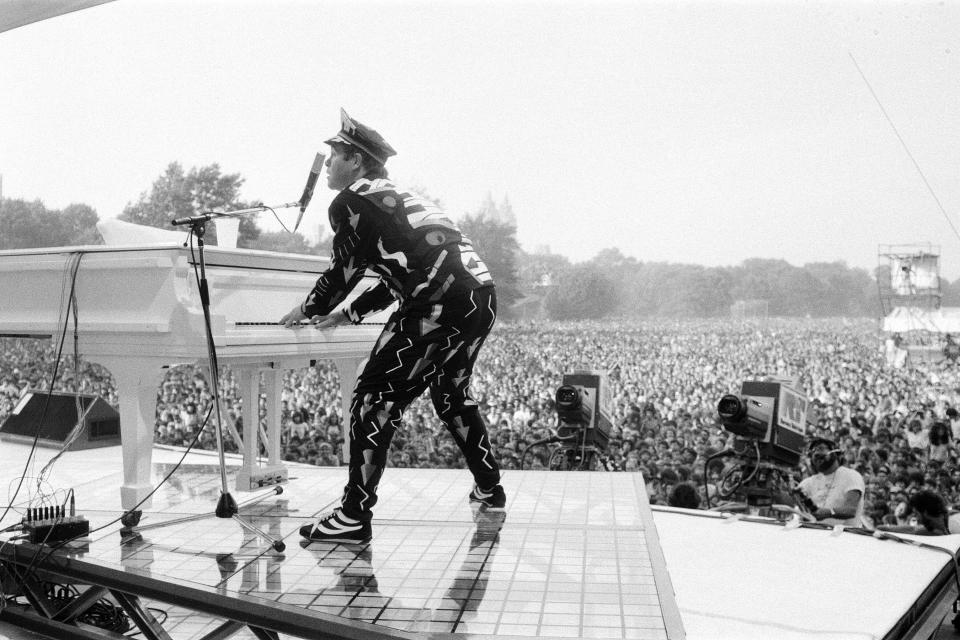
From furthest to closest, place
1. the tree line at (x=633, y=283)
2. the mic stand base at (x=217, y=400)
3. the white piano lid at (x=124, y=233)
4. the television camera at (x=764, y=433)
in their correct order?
1. the tree line at (x=633, y=283)
2. the television camera at (x=764, y=433)
3. the white piano lid at (x=124, y=233)
4. the mic stand base at (x=217, y=400)

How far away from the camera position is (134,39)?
17344 mm

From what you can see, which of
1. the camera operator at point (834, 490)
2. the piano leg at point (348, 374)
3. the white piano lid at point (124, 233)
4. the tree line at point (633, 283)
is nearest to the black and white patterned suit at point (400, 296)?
the white piano lid at point (124, 233)

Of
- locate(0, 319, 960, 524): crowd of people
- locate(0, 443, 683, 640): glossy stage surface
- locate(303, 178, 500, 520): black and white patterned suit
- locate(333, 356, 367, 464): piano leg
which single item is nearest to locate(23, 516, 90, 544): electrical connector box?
locate(0, 443, 683, 640): glossy stage surface

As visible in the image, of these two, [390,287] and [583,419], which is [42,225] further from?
[390,287]

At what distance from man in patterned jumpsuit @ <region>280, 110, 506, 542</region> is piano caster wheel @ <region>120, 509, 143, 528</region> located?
2.20ft

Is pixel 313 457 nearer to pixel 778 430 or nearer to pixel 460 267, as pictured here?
pixel 778 430

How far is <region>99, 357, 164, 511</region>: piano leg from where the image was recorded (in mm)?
2762

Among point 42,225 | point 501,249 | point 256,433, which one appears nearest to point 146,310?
point 256,433

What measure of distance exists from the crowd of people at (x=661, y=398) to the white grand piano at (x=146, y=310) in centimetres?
213

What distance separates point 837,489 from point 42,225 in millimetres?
18381

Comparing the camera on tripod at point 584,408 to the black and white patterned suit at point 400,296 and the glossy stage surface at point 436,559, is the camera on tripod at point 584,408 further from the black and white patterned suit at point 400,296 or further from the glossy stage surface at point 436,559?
the black and white patterned suit at point 400,296

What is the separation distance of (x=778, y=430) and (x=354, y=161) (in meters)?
2.21

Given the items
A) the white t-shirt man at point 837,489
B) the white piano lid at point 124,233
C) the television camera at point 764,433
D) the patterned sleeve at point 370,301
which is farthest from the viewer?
the white t-shirt man at point 837,489

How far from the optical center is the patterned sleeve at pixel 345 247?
236 centimetres
